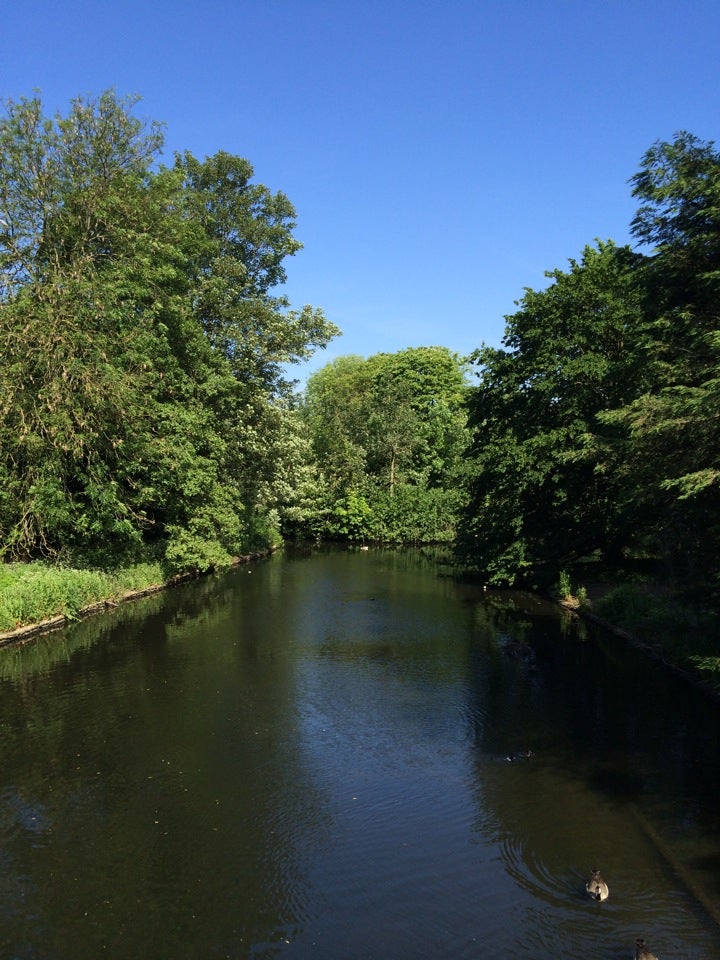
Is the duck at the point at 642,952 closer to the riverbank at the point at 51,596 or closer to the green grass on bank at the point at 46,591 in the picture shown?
the riverbank at the point at 51,596

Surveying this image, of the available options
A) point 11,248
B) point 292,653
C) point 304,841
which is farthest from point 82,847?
→ point 11,248

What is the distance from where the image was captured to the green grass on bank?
21.5 m

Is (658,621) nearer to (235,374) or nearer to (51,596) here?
(51,596)

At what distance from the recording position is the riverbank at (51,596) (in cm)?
2145

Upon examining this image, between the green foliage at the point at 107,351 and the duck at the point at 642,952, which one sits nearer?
the duck at the point at 642,952

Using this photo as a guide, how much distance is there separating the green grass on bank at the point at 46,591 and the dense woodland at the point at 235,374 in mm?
1407

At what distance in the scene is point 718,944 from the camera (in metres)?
8.09

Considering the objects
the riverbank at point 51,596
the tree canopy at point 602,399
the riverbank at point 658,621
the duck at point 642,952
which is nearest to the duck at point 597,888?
the duck at point 642,952

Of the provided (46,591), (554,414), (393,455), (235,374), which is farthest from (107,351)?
(393,455)

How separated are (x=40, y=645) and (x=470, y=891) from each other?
16039 mm

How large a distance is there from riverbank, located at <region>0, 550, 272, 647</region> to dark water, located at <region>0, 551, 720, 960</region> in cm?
113

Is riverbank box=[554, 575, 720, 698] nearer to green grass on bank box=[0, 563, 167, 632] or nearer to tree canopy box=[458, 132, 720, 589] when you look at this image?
tree canopy box=[458, 132, 720, 589]

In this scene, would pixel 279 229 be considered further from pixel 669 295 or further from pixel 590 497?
pixel 669 295

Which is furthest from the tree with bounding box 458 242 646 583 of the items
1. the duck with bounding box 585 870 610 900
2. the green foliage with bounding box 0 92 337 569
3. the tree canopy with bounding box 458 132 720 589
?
the duck with bounding box 585 870 610 900
